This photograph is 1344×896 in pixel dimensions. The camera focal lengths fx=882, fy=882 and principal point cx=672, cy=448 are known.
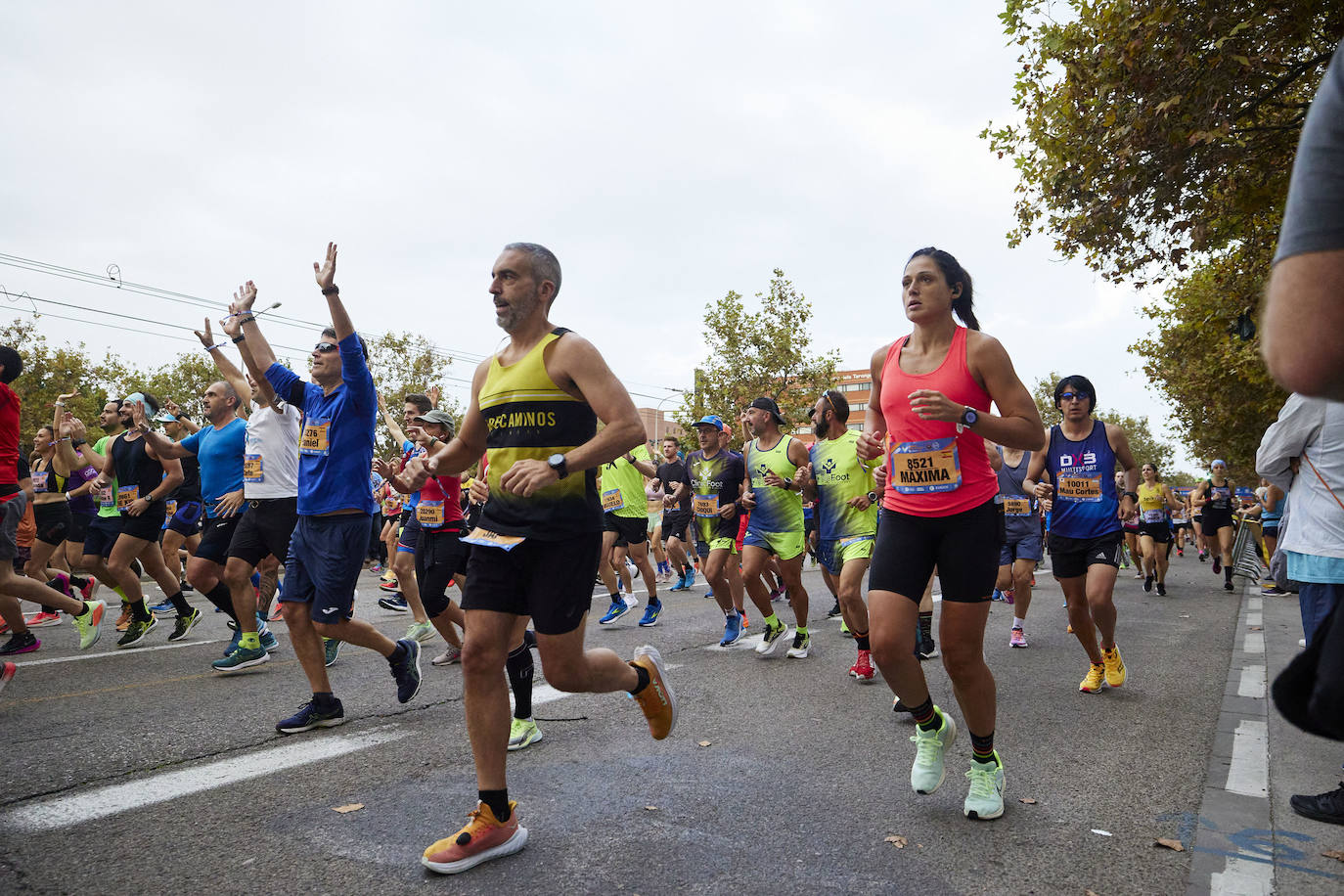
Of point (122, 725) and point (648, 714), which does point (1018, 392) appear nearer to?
point (648, 714)

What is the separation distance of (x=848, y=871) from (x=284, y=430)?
16.6 feet

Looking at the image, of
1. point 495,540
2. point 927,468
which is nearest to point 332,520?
point 495,540

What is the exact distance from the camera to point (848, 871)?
111 inches

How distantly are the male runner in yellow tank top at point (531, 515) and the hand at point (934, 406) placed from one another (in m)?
1.02

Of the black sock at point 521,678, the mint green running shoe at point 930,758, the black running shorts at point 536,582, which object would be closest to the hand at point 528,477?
the black running shorts at point 536,582

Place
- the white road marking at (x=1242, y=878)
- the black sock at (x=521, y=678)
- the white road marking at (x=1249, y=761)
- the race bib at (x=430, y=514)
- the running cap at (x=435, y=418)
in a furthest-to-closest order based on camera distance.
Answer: the running cap at (x=435, y=418) → the race bib at (x=430, y=514) → the black sock at (x=521, y=678) → the white road marking at (x=1249, y=761) → the white road marking at (x=1242, y=878)

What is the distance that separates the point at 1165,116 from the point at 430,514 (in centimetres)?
745

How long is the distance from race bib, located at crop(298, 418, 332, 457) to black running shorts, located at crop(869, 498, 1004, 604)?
10.4 feet

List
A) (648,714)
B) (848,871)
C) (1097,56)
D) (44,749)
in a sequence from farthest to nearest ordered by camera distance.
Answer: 1. (1097,56)
2. (44,749)
3. (648,714)
4. (848,871)

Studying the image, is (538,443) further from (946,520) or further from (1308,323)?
(1308,323)

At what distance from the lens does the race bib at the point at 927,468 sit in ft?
11.6

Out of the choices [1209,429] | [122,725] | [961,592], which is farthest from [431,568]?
[1209,429]

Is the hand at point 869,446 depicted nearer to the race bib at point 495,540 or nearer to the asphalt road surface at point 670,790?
the asphalt road surface at point 670,790

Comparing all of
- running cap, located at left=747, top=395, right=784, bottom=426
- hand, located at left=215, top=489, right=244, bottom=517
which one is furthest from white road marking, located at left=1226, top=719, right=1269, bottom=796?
hand, located at left=215, top=489, right=244, bottom=517
